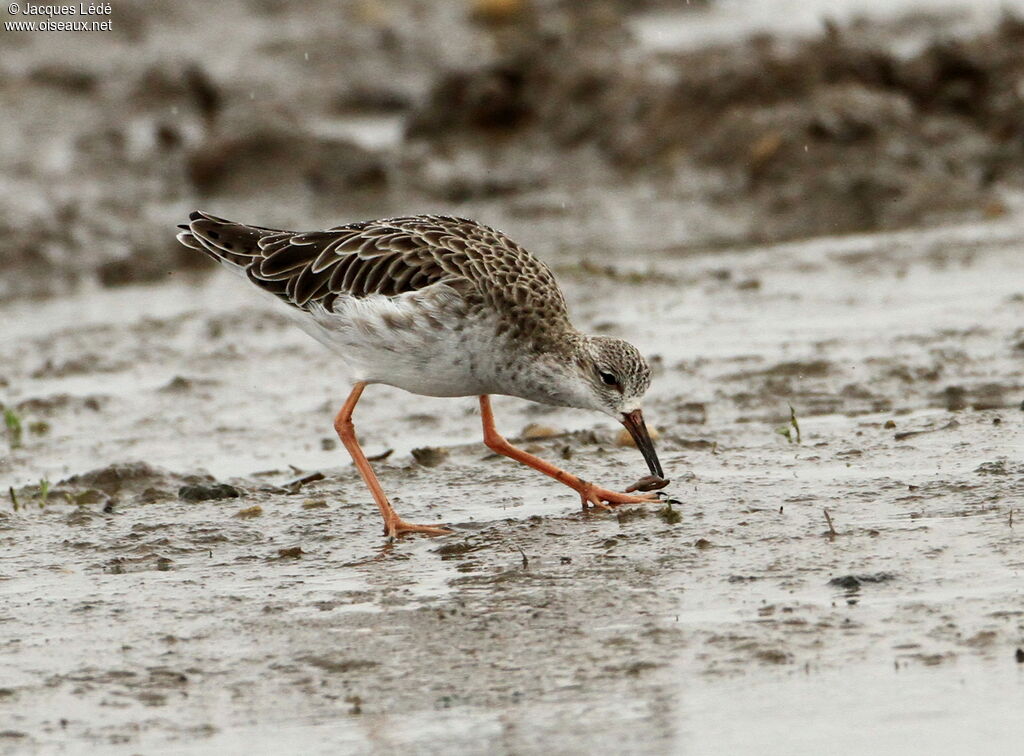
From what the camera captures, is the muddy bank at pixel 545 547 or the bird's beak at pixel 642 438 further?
the bird's beak at pixel 642 438

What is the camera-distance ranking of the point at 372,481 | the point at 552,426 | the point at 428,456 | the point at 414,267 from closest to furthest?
1. the point at 372,481
2. the point at 414,267
3. the point at 428,456
4. the point at 552,426

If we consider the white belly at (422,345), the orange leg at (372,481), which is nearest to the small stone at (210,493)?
the orange leg at (372,481)

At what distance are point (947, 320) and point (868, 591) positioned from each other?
548 cm

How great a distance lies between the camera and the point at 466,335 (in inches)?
329

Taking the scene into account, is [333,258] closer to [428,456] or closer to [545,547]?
[428,456]

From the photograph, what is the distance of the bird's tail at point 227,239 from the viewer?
9805mm

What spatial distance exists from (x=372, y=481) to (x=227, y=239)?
2.30m

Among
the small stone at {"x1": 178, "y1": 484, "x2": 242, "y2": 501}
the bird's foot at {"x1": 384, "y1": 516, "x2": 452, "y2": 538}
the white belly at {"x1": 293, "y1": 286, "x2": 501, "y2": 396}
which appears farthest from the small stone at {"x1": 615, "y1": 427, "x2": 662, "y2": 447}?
the small stone at {"x1": 178, "y1": 484, "x2": 242, "y2": 501}

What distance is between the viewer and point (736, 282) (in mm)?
13352

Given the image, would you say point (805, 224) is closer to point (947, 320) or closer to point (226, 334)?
Answer: point (947, 320)

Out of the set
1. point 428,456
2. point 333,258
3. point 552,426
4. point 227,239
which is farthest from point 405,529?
point 227,239

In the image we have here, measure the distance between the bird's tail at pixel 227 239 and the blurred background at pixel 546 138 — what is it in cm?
534

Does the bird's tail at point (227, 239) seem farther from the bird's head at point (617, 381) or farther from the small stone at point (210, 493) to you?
the bird's head at point (617, 381)

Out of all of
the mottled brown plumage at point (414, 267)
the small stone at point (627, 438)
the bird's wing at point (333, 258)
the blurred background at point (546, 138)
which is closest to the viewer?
the mottled brown plumage at point (414, 267)
